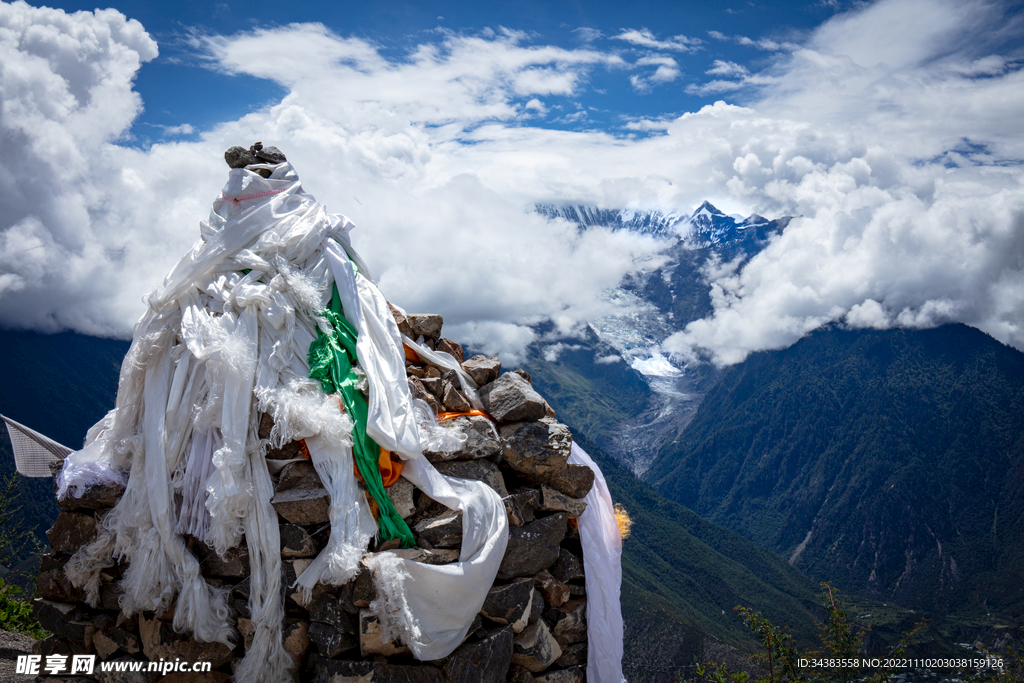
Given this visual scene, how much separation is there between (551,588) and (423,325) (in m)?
3.08

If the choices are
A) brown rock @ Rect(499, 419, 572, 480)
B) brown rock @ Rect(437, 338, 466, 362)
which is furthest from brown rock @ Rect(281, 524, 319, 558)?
brown rock @ Rect(437, 338, 466, 362)

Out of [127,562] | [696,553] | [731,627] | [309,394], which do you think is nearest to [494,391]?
[309,394]

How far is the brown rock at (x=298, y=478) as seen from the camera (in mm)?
5816

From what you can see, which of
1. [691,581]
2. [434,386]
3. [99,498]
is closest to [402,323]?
[434,386]

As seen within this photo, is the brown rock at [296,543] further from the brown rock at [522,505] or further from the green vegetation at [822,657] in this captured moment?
the green vegetation at [822,657]

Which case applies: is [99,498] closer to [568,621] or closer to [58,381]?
[568,621]

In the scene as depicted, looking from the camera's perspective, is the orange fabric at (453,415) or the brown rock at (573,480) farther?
the brown rock at (573,480)

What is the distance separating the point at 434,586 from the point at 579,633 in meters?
2.14

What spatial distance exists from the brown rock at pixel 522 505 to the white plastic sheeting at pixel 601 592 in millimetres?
584

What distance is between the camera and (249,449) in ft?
19.1

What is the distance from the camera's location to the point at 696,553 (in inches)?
5635

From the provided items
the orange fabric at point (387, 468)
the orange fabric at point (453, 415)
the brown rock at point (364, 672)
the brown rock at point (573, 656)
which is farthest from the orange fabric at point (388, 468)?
the brown rock at point (573, 656)

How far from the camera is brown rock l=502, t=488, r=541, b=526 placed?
6414 mm

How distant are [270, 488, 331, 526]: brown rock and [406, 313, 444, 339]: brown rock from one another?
2.31m
